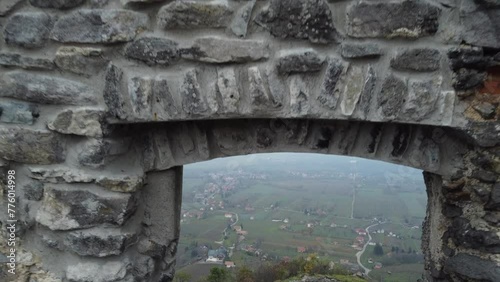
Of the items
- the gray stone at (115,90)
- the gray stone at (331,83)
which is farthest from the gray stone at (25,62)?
the gray stone at (331,83)

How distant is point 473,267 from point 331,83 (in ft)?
3.41

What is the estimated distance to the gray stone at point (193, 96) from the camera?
66.1 inches

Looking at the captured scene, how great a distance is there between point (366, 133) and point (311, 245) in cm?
482

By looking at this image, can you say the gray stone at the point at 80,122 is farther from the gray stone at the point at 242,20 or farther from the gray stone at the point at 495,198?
the gray stone at the point at 495,198

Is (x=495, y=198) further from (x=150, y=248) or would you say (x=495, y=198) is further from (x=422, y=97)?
(x=150, y=248)

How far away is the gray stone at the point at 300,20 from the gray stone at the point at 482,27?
51cm

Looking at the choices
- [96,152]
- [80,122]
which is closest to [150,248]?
[96,152]

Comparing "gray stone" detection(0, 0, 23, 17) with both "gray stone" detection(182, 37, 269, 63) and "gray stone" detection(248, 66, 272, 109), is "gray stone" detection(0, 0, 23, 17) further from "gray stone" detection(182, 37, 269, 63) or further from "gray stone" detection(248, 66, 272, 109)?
"gray stone" detection(248, 66, 272, 109)

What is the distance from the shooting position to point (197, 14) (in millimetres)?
1644

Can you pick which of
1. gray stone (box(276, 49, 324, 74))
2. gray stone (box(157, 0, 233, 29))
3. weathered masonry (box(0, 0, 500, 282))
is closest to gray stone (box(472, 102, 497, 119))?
weathered masonry (box(0, 0, 500, 282))

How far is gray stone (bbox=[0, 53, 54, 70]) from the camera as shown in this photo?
1801 mm

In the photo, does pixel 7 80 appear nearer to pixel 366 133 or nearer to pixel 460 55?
pixel 366 133

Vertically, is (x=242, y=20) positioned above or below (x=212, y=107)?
above

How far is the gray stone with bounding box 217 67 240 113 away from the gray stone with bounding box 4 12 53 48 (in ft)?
2.88
